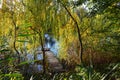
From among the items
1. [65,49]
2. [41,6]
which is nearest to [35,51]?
[65,49]

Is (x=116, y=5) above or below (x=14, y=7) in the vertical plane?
below

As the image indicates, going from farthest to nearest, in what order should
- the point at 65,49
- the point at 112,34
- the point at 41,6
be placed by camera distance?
1. the point at 65,49
2. the point at 41,6
3. the point at 112,34

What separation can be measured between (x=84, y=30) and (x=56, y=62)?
15.0ft

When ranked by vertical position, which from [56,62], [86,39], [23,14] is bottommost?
[56,62]

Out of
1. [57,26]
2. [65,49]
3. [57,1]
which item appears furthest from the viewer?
[65,49]

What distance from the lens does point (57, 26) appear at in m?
14.6

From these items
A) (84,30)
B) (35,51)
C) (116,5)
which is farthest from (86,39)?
(116,5)

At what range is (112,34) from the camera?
31.0 feet

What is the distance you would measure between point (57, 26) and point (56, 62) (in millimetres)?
4182

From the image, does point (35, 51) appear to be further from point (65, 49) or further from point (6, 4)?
point (6, 4)

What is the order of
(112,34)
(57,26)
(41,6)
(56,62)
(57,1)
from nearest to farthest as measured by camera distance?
1. (112,34)
2. (57,1)
3. (41,6)
4. (57,26)
5. (56,62)

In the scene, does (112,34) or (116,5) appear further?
(112,34)

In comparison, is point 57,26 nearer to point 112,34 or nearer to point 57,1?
point 57,1

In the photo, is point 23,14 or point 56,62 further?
point 56,62
